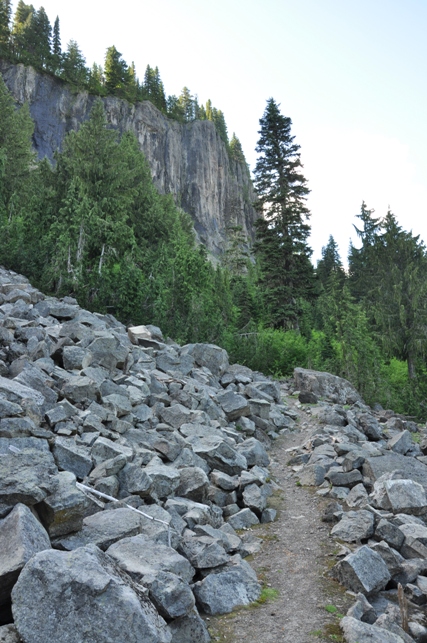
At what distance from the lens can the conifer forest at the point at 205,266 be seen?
21.5 metres

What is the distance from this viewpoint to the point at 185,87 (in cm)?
10750

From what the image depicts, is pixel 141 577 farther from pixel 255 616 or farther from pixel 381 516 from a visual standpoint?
pixel 381 516

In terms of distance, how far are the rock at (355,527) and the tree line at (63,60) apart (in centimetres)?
8426

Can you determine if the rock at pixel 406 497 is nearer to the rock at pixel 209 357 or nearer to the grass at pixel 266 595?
the grass at pixel 266 595

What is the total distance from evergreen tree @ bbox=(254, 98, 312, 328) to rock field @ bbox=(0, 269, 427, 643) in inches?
617

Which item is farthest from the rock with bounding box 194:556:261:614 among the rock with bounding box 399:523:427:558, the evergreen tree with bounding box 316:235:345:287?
the evergreen tree with bounding box 316:235:345:287

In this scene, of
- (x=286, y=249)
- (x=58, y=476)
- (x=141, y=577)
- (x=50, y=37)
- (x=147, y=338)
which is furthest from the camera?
(x=50, y=37)

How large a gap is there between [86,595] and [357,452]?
756cm

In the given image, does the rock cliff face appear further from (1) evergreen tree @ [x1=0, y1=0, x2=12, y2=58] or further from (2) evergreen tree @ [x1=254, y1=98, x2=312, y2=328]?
(2) evergreen tree @ [x1=254, y1=98, x2=312, y2=328]

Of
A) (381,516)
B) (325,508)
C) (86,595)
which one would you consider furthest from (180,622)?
(325,508)

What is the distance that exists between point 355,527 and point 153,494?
3061 mm

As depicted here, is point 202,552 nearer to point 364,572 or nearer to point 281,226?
point 364,572

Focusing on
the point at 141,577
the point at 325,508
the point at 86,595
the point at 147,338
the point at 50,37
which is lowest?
the point at 325,508

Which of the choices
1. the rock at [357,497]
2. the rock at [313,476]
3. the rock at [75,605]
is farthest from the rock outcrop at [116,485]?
the rock at [357,497]
